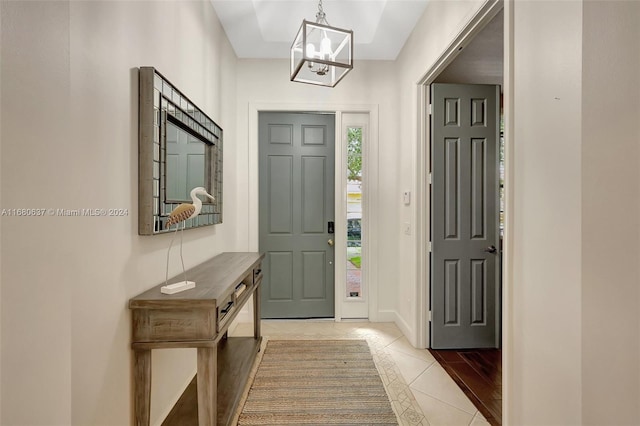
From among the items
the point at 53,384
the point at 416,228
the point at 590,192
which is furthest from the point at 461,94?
the point at 53,384

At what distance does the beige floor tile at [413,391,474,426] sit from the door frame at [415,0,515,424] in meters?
0.33

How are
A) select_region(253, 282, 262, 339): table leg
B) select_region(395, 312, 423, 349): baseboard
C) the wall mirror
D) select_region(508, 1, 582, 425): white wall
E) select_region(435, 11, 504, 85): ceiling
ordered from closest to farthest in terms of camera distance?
1. select_region(508, 1, 582, 425): white wall
2. the wall mirror
3. select_region(435, 11, 504, 85): ceiling
4. select_region(253, 282, 262, 339): table leg
5. select_region(395, 312, 423, 349): baseboard

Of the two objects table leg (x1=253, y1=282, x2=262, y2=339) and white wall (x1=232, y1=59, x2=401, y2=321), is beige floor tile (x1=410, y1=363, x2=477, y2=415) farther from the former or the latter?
table leg (x1=253, y1=282, x2=262, y2=339)

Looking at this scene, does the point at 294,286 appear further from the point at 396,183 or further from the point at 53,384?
the point at 53,384

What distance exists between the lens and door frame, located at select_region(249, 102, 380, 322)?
3.55 meters

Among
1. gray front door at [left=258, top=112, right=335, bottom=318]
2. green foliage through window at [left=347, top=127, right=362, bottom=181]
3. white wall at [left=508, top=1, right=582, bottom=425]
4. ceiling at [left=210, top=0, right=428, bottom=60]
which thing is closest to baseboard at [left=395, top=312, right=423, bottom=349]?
gray front door at [left=258, top=112, right=335, bottom=318]

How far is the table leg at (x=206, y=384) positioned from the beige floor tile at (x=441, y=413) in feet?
4.07

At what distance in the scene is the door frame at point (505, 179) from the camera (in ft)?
5.22

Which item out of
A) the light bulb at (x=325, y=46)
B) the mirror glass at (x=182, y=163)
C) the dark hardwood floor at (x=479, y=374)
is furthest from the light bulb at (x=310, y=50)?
the dark hardwood floor at (x=479, y=374)

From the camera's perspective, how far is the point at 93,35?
1.25 m

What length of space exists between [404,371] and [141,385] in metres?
1.81

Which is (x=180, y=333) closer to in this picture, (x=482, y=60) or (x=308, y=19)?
(x=308, y=19)

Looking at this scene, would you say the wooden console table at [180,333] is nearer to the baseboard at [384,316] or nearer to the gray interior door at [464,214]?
the gray interior door at [464,214]

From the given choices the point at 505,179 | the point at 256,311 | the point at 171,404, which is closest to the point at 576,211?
the point at 505,179
